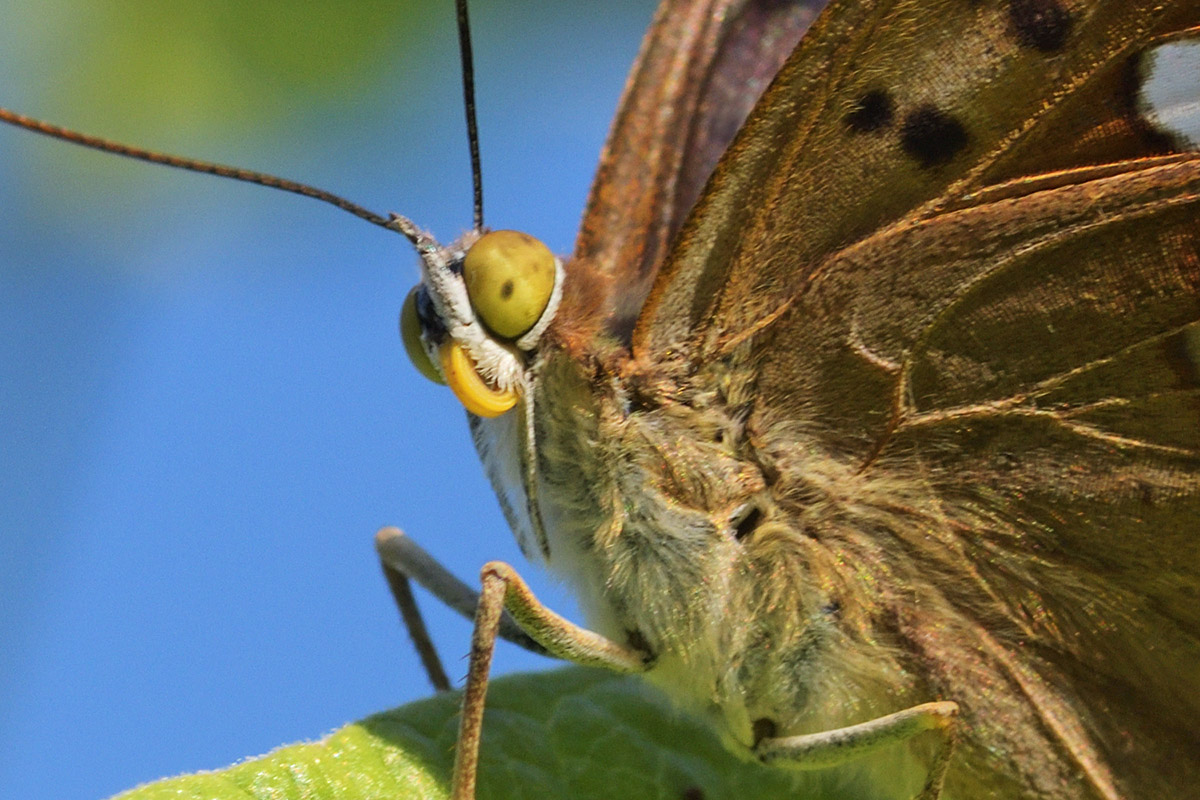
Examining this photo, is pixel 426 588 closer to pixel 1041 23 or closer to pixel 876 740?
pixel 876 740

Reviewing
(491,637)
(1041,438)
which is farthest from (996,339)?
(491,637)

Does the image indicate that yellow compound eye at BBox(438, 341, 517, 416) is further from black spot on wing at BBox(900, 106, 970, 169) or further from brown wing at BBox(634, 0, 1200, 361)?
black spot on wing at BBox(900, 106, 970, 169)

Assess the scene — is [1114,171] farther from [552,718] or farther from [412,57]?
[412,57]

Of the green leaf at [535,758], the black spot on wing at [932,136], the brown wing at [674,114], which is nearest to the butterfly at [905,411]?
the black spot on wing at [932,136]

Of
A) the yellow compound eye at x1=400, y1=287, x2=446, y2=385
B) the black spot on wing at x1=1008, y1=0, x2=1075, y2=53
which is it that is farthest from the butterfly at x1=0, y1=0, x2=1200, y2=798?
the yellow compound eye at x1=400, y1=287, x2=446, y2=385

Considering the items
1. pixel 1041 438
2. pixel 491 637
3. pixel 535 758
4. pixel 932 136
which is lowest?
pixel 535 758

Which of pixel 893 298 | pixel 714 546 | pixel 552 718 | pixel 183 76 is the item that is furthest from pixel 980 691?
pixel 183 76
